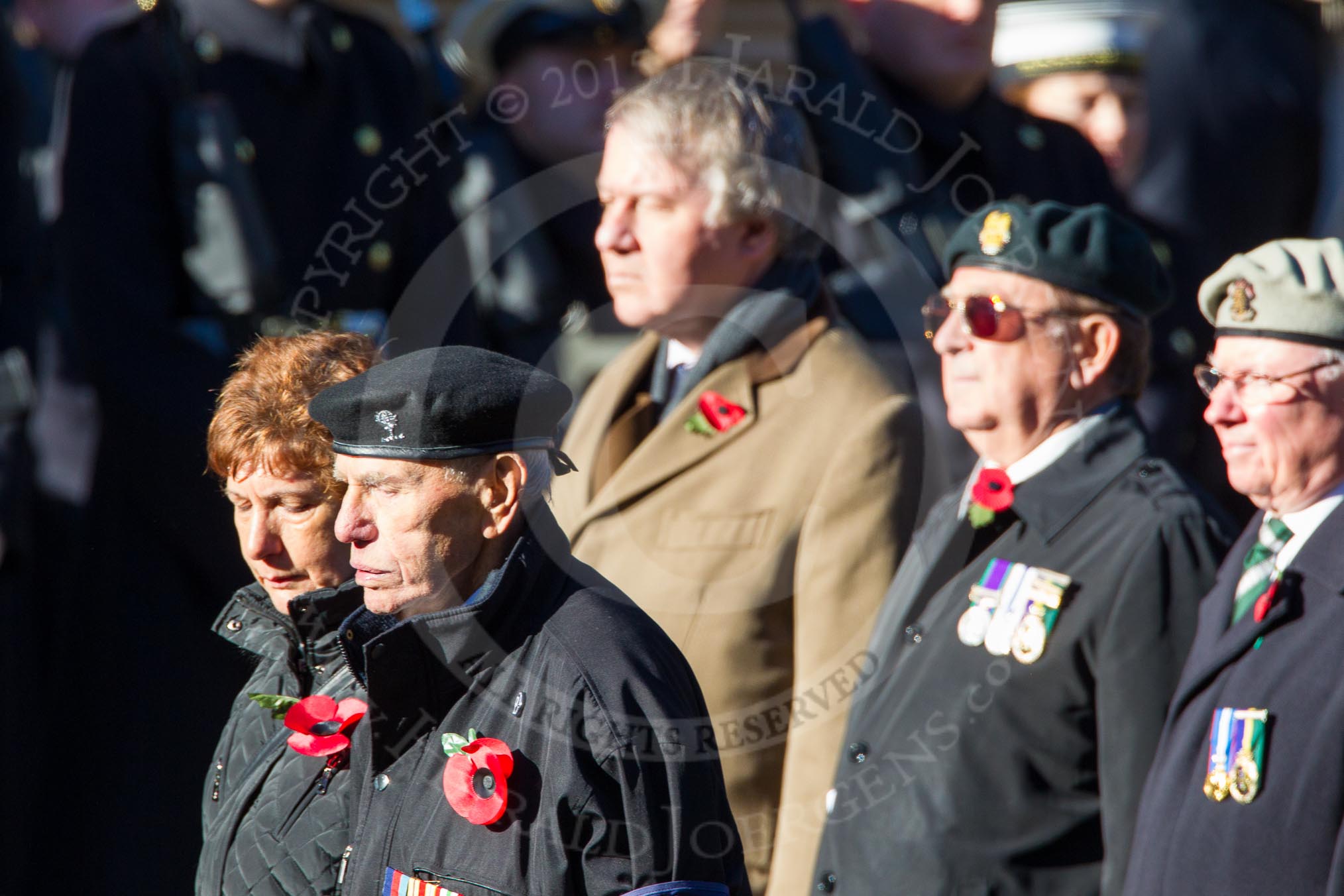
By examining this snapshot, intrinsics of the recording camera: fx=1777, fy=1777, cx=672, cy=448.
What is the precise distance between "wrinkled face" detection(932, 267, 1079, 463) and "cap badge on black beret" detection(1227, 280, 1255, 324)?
0.36 meters

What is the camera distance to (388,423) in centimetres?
248

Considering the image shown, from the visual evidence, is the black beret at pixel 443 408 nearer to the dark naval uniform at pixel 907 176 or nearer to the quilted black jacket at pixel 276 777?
the quilted black jacket at pixel 276 777

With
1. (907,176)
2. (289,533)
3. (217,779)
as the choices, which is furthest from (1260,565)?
(907,176)

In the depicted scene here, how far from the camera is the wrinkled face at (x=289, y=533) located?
9.20 ft

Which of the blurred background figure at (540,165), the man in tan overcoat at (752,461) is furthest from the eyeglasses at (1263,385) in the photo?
the blurred background figure at (540,165)

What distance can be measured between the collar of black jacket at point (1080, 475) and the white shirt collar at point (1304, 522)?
14.7 inches

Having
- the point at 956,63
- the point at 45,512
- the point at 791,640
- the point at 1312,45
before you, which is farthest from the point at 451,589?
the point at 1312,45

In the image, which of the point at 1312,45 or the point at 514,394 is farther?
the point at 1312,45

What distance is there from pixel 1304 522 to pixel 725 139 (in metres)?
1.39

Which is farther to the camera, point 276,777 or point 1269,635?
point 1269,635

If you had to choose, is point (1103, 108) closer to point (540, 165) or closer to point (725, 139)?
point (540, 165)

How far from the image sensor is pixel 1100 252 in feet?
11.0

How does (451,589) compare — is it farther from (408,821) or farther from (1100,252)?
(1100,252)

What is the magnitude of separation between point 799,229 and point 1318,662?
59.2 inches
